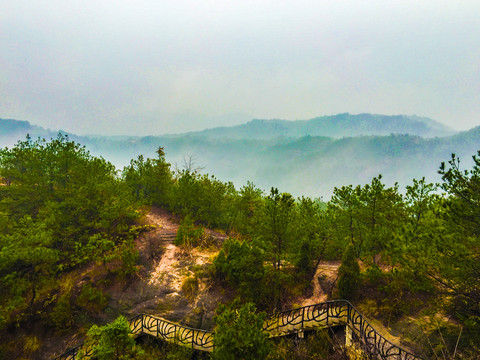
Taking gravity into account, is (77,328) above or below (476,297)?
below

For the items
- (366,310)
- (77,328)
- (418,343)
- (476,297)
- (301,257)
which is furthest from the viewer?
(301,257)

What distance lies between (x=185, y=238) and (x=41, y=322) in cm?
1002

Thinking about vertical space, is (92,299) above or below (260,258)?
below

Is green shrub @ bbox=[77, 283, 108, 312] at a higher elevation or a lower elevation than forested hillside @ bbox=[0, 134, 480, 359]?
lower

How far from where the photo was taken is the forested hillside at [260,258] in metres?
9.41

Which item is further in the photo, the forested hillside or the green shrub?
the green shrub

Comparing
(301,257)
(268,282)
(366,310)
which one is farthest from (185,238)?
(366,310)

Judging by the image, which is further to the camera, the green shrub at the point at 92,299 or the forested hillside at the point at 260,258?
the green shrub at the point at 92,299

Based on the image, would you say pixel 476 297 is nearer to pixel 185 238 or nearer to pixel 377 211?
pixel 377 211

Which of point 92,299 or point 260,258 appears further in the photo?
point 92,299

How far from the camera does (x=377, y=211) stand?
598 inches

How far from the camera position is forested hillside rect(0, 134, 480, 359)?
9.41 meters

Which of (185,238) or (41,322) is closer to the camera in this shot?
(41,322)

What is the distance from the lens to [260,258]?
48.1 feet
